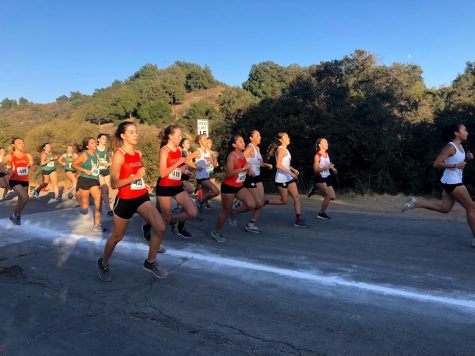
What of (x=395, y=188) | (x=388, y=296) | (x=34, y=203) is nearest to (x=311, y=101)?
(x=395, y=188)

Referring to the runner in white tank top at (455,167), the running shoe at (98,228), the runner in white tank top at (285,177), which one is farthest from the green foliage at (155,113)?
the runner in white tank top at (455,167)

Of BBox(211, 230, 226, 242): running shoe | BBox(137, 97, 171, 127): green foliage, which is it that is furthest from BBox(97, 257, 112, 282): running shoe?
BBox(137, 97, 171, 127): green foliage

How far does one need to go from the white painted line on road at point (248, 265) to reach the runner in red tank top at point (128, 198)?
1.06 meters

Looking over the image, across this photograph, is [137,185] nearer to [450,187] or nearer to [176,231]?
[176,231]

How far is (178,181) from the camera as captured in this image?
6434 mm

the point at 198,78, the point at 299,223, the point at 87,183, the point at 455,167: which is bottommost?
the point at 299,223

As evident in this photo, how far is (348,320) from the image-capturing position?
12.8ft

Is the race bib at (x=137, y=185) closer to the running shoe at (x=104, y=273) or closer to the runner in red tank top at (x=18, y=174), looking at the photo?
the running shoe at (x=104, y=273)

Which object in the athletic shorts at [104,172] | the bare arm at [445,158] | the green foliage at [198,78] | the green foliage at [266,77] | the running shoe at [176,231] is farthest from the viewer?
the green foliage at [198,78]

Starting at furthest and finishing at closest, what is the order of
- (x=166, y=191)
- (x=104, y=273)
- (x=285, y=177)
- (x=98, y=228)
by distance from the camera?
(x=285, y=177) < (x=98, y=228) < (x=166, y=191) < (x=104, y=273)

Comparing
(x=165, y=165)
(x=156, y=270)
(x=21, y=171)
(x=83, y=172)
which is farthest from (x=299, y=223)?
(x=21, y=171)

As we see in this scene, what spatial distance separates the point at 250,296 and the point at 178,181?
2.45 meters

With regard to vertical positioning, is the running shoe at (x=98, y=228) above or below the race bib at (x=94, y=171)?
below

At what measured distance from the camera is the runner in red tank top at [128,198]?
5.07 metres
